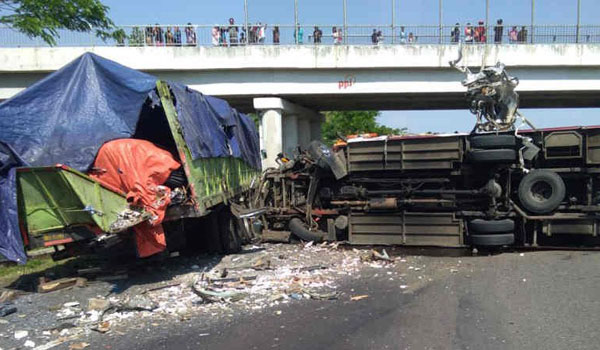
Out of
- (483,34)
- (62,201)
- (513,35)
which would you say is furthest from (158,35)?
(62,201)

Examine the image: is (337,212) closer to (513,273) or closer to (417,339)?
(513,273)

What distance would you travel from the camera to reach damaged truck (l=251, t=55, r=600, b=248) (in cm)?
786

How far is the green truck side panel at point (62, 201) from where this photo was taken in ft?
17.8

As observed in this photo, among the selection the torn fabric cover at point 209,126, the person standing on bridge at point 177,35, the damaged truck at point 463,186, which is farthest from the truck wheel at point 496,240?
the person standing on bridge at point 177,35

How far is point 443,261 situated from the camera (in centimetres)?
769

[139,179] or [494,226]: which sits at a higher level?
[139,179]

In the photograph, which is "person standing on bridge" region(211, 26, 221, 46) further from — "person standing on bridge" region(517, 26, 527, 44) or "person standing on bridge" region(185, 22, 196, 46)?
"person standing on bridge" region(517, 26, 527, 44)

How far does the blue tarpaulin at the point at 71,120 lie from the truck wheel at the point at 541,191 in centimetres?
546

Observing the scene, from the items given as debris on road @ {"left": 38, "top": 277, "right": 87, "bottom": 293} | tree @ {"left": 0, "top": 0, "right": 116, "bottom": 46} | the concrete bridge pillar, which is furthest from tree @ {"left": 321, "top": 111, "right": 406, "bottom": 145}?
debris on road @ {"left": 38, "top": 277, "right": 87, "bottom": 293}

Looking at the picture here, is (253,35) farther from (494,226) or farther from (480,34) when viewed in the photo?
(494,226)

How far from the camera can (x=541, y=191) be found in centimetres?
801

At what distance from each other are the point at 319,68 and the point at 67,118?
1402 cm

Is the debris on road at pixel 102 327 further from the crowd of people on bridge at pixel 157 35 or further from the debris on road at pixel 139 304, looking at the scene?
the crowd of people on bridge at pixel 157 35

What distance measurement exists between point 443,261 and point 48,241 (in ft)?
19.4
